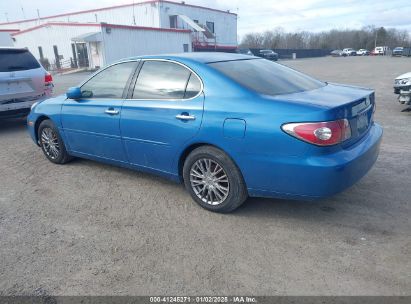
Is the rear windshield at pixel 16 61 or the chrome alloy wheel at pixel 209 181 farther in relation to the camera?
the rear windshield at pixel 16 61

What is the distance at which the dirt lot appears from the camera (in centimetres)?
273

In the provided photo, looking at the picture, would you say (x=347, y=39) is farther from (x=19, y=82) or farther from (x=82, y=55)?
(x=19, y=82)

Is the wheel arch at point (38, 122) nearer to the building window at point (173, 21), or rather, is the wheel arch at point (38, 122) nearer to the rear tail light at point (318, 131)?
the rear tail light at point (318, 131)

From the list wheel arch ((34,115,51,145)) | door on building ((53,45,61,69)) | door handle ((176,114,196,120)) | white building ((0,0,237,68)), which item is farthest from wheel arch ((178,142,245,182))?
door on building ((53,45,61,69))

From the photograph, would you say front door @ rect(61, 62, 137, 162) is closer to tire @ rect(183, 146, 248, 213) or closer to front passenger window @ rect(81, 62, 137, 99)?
front passenger window @ rect(81, 62, 137, 99)

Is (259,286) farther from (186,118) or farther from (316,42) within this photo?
(316,42)

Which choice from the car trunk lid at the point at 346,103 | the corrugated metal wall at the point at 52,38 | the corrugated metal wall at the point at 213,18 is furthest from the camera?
the corrugated metal wall at the point at 213,18

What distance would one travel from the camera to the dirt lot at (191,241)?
273 cm

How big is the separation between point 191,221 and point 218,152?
75 cm

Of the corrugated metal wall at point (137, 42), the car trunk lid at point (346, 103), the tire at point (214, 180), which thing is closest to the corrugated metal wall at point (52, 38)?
the corrugated metal wall at point (137, 42)

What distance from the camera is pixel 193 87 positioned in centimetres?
378

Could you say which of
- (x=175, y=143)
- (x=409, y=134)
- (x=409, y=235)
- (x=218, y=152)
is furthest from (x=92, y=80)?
(x=409, y=134)

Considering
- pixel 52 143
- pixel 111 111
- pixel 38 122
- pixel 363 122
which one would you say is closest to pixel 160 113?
pixel 111 111

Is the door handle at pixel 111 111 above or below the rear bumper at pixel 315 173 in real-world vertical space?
above
